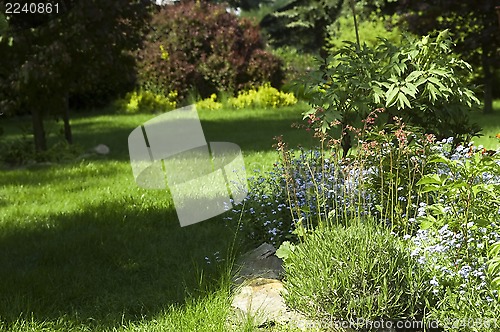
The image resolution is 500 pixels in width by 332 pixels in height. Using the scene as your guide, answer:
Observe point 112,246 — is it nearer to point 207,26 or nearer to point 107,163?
point 107,163

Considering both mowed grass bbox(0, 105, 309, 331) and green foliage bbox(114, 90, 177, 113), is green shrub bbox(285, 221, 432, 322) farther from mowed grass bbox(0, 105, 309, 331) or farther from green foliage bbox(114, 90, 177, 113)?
green foliage bbox(114, 90, 177, 113)

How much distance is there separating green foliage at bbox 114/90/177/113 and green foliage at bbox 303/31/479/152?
13249 mm

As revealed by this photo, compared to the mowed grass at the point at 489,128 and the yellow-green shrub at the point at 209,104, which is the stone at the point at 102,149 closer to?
the mowed grass at the point at 489,128

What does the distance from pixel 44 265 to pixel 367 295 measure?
8.88ft

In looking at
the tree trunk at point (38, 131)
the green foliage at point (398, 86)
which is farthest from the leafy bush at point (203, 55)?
the green foliage at point (398, 86)

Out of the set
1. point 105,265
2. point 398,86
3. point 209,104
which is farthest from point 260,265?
point 209,104

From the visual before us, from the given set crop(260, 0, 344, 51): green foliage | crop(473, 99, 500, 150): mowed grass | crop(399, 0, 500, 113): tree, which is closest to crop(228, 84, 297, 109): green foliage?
crop(399, 0, 500, 113): tree

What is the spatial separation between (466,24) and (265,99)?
541 cm

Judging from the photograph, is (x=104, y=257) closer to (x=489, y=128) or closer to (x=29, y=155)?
(x=29, y=155)

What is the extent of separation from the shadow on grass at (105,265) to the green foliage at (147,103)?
1167cm

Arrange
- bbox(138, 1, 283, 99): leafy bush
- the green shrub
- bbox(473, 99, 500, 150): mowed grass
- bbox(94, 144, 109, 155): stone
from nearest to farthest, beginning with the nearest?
the green shrub, bbox(473, 99, 500, 150): mowed grass, bbox(94, 144, 109, 155): stone, bbox(138, 1, 283, 99): leafy bush

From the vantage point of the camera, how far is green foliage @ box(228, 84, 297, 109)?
16.8 meters

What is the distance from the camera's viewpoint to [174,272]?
446 cm

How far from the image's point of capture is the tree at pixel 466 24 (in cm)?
1380
